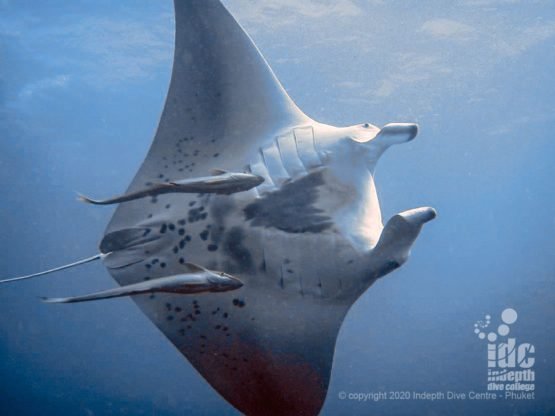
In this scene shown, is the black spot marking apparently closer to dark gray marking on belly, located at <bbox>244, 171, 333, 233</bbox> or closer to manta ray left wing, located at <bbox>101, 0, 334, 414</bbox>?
manta ray left wing, located at <bbox>101, 0, 334, 414</bbox>

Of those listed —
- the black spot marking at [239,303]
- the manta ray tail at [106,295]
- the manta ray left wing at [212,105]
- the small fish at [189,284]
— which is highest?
the manta ray left wing at [212,105]

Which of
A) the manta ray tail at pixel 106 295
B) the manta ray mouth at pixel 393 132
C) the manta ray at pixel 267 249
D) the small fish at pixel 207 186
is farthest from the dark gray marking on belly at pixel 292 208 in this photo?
the manta ray tail at pixel 106 295

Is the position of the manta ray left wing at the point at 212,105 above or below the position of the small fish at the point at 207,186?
above

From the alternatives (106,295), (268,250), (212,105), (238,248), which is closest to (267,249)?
(268,250)

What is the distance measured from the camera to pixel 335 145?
289 centimetres

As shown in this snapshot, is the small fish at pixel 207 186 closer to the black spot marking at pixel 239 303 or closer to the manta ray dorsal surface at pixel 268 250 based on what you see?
the manta ray dorsal surface at pixel 268 250

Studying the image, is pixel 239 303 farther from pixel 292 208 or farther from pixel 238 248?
pixel 292 208

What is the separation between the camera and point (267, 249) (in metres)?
2.84

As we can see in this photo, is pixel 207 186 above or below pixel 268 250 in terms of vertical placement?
above

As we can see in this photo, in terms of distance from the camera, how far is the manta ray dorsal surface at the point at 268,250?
9.14 feet

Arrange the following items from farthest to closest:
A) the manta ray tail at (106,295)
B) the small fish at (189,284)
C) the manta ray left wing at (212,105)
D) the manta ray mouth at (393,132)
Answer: the manta ray left wing at (212,105)
the manta ray mouth at (393,132)
the small fish at (189,284)
the manta ray tail at (106,295)

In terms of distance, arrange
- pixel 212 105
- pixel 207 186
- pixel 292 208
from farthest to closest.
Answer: pixel 212 105 < pixel 292 208 < pixel 207 186

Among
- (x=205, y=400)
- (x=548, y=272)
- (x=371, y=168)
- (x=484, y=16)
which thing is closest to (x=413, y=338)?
(x=548, y=272)

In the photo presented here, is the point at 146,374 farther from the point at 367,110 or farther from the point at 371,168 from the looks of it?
the point at 371,168
